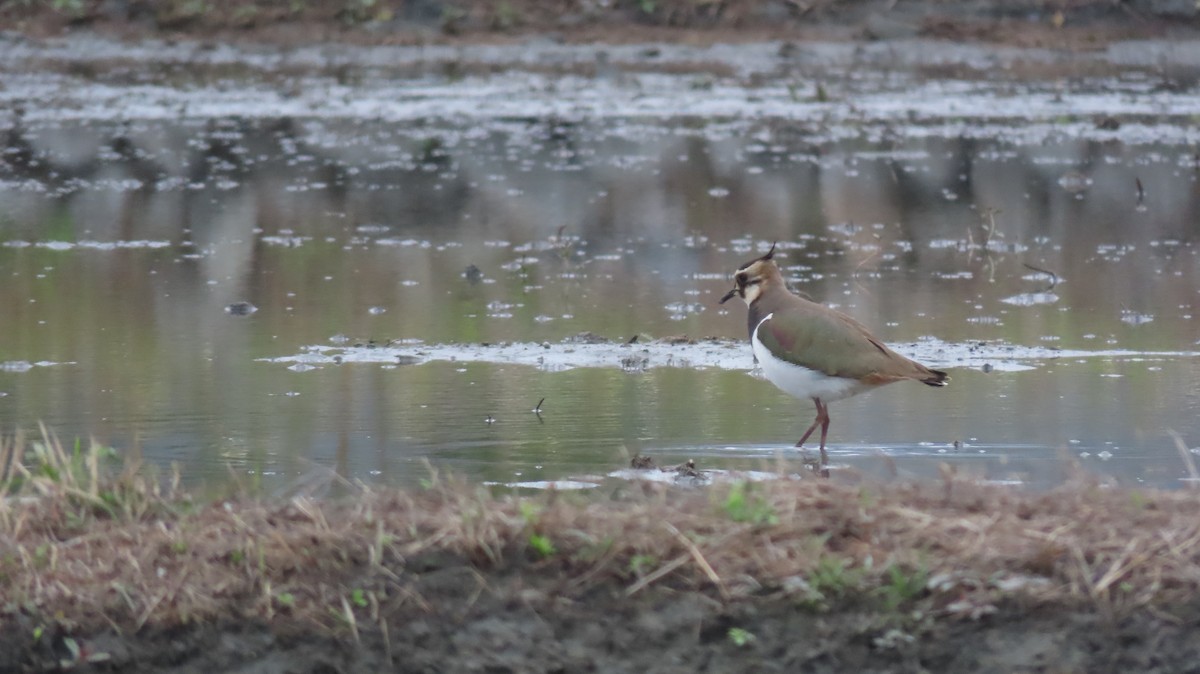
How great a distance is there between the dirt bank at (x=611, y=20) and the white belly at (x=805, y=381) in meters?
21.4

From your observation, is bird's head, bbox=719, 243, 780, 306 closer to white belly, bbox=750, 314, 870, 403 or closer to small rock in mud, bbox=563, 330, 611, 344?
white belly, bbox=750, 314, 870, 403

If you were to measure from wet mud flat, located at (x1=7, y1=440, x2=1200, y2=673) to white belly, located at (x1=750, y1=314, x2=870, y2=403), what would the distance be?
1.99 metres

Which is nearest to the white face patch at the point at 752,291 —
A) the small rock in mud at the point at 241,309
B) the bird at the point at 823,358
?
the bird at the point at 823,358

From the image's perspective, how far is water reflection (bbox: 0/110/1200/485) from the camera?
751 centimetres

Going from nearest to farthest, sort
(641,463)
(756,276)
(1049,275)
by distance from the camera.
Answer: (641,463), (756,276), (1049,275)

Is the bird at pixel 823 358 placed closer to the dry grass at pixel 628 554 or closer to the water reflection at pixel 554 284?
the water reflection at pixel 554 284

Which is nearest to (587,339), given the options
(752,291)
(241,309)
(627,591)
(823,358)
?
(752,291)

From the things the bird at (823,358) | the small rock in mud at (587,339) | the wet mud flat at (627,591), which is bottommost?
the wet mud flat at (627,591)

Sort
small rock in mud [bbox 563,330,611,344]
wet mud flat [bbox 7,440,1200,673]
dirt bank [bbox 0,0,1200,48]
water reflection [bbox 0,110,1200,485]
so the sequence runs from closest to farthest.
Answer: wet mud flat [bbox 7,440,1200,673], water reflection [bbox 0,110,1200,485], small rock in mud [bbox 563,330,611,344], dirt bank [bbox 0,0,1200,48]

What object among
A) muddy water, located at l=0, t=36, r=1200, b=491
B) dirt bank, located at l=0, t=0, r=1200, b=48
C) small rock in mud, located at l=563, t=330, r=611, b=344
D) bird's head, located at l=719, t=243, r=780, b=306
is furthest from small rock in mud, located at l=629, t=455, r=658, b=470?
dirt bank, located at l=0, t=0, r=1200, b=48

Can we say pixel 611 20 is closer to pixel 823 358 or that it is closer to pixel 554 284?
pixel 554 284

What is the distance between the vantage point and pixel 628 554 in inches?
198

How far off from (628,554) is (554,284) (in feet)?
21.1

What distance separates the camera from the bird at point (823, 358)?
722 centimetres
